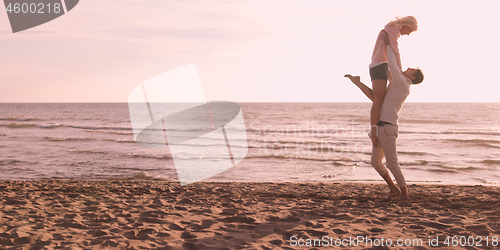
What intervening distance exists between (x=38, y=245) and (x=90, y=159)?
8.48m

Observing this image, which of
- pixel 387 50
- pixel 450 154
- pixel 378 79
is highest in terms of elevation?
pixel 387 50

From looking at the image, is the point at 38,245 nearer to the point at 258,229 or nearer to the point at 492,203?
the point at 258,229

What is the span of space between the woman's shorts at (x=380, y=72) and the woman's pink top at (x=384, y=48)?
0.15 ft

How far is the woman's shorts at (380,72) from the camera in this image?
3924 millimetres

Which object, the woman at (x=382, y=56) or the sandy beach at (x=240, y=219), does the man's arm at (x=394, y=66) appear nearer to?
the woman at (x=382, y=56)

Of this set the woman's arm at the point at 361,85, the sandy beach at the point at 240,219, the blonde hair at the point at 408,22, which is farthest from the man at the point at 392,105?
the sandy beach at the point at 240,219

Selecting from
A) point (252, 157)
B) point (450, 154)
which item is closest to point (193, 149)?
point (252, 157)

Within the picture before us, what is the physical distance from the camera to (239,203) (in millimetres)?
4582

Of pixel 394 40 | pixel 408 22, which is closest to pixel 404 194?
pixel 394 40

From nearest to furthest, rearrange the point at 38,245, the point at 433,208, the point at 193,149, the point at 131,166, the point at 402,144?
1. the point at 38,245
2. the point at 433,208
3. the point at 131,166
4. the point at 193,149
5. the point at 402,144

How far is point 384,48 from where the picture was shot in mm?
3928

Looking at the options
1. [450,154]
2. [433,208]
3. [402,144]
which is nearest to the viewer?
[433,208]

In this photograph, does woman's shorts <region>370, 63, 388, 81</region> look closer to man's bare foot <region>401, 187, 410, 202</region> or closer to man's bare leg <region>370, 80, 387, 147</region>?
man's bare leg <region>370, 80, 387, 147</region>

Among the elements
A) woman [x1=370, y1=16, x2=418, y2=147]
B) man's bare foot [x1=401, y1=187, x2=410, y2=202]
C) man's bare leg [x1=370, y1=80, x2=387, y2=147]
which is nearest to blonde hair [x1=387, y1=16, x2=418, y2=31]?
woman [x1=370, y1=16, x2=418, y2=147]
